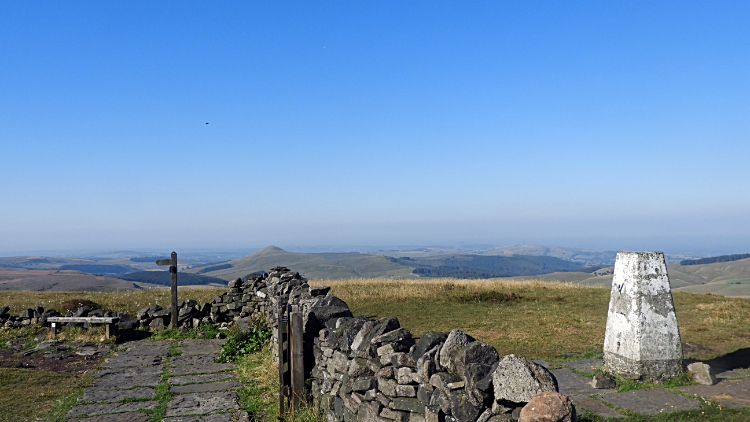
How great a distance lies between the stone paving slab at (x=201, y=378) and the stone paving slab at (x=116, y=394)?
648mm

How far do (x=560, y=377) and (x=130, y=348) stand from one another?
37.4 feet

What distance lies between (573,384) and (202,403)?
6664 millimetres

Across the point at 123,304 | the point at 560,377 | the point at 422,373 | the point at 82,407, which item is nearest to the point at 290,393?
the point at 422,373

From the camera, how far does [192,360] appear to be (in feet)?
38.8

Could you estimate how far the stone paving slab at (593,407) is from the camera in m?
6.80

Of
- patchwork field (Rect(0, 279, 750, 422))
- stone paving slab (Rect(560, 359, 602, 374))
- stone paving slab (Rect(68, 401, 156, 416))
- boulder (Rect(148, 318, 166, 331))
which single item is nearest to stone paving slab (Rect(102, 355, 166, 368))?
patchwork field (Rect(0, 279, 750, 422))

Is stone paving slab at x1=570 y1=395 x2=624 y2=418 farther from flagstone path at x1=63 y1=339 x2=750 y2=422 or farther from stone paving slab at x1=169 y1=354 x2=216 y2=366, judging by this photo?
stone paving slab at x1=169 y1=354 x2=216 y2=366

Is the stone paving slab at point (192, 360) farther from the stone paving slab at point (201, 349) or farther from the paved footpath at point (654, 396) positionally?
the paved footpath at point (654, 396)

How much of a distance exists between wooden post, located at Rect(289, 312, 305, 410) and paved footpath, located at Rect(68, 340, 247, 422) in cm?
91

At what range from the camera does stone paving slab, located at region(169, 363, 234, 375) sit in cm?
1064

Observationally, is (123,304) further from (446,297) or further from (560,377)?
(560,377)

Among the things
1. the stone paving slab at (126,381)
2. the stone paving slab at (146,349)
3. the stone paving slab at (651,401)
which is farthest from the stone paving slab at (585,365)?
the stone paving slab at (146,349)

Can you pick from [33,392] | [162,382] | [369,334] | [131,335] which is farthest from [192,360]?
[369,334]

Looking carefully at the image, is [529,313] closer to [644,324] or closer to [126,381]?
[644,324]
